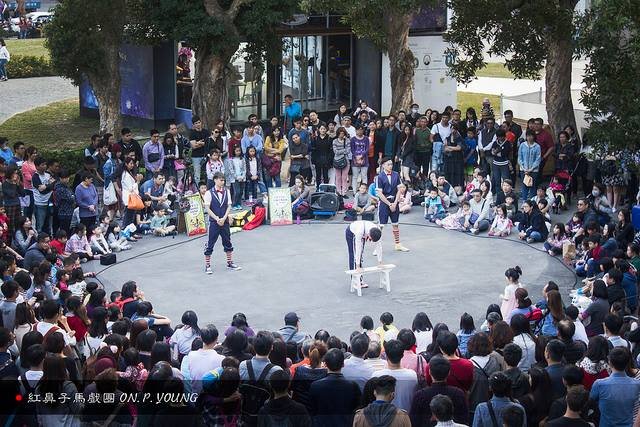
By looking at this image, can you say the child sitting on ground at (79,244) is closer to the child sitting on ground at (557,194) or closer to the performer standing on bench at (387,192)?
the performer standing on bench at (387,192)

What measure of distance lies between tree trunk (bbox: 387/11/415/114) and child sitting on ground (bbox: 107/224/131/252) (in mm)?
9868

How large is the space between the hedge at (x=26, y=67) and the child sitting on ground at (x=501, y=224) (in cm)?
2188

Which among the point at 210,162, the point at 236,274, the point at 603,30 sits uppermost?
the point at 603,30

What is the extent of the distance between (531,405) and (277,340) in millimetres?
2494

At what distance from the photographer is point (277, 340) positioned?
33.2 feet

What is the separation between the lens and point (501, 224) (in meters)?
19.9

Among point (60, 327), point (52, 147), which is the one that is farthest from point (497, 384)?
point (52, 147)

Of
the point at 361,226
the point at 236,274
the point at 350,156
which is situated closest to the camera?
the point at 361,226

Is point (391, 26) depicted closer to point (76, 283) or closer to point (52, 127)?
point (52, 127)

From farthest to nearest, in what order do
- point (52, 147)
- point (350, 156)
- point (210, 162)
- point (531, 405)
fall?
1. point (52, 147)
2. point (350, 156)
3. point (210, 162)
4. point (531, 405)

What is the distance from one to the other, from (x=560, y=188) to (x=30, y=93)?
19.9 meters

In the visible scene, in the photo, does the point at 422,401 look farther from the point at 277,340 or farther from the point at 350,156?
the point at 350,156

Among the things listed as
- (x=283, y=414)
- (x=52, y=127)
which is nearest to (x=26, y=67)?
(x=52, y=127)

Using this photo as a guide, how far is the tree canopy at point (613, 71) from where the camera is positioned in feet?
52.7
